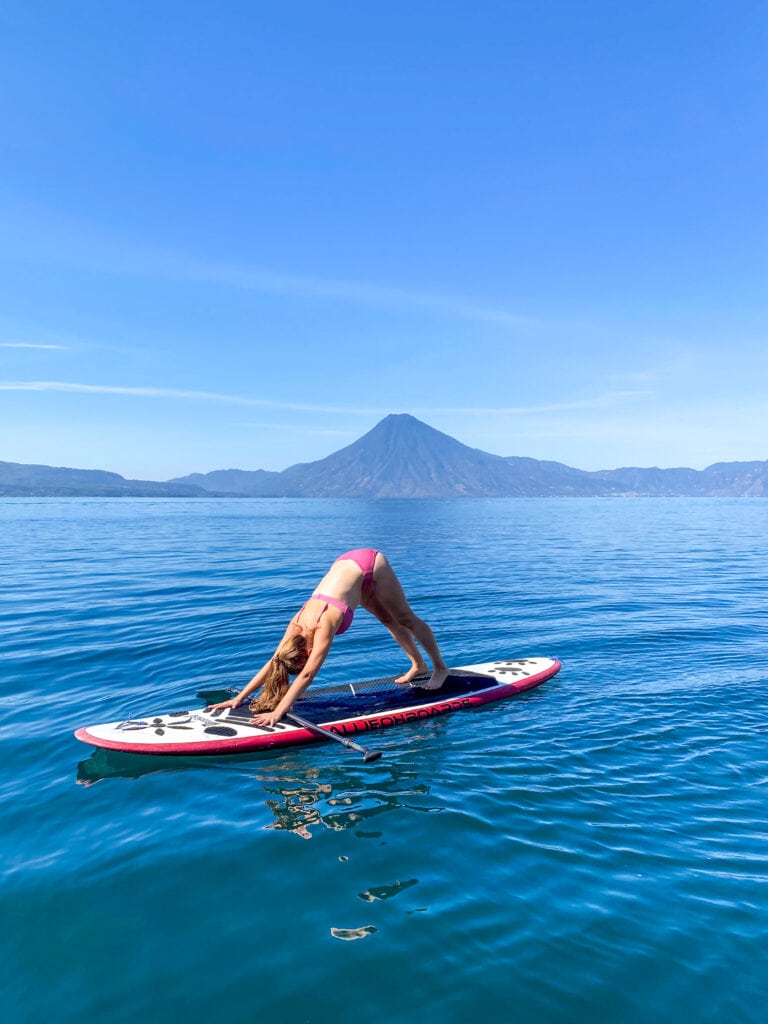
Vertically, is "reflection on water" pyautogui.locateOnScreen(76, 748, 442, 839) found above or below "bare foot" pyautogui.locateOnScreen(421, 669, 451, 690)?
Result: below

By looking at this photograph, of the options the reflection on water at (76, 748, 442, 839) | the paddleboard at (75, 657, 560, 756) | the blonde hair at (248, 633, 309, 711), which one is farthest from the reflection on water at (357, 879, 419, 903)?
the blonde hair at (248, 633, 309, 711)

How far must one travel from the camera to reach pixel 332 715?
31.0 ft

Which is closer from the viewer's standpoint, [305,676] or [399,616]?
[305,676]

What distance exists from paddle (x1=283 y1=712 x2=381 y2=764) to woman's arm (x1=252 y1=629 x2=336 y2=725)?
0.28m

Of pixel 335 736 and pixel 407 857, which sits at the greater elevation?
pixel 335 736

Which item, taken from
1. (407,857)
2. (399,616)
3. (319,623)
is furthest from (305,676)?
(407,857)

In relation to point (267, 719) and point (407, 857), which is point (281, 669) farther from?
point (407, 857)

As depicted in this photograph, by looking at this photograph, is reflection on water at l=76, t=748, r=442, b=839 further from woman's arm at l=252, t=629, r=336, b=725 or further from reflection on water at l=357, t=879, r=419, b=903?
reflection on water at l=357, t=879, r=419, b=903

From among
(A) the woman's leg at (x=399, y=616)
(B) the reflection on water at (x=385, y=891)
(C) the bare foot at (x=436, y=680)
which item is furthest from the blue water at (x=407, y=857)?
(A) the woman's leg at (x=399, y=616)

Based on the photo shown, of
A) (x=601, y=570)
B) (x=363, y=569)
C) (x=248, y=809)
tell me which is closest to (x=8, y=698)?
(x=248, y=809)

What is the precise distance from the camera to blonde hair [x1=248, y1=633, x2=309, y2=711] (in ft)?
29.0

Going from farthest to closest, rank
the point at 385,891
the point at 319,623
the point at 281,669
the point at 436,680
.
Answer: the point at 436,680 < the point at 281,669 < the point at 319,623 < the point at 385,891

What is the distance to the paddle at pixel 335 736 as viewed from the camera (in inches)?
301

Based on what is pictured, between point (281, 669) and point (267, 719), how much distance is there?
0.76 meters
